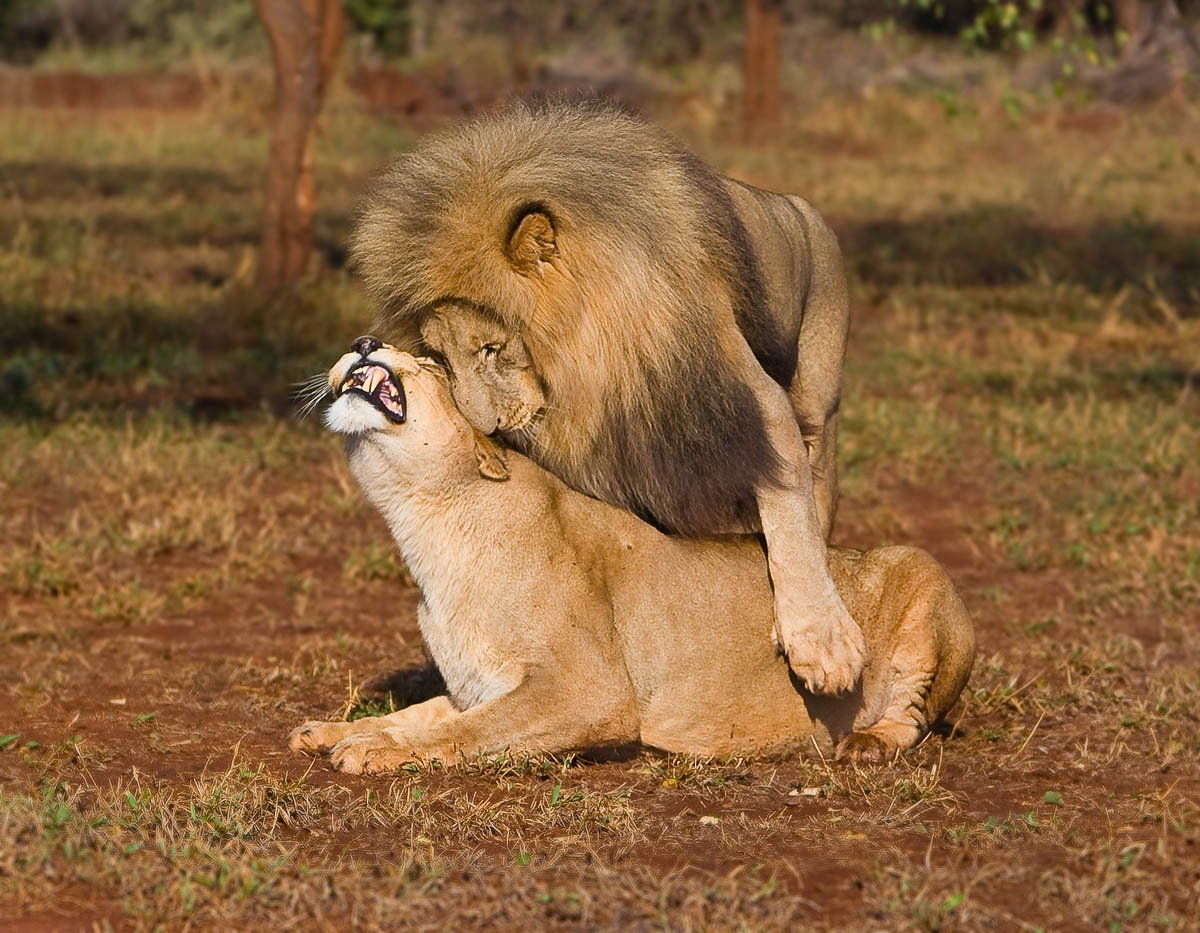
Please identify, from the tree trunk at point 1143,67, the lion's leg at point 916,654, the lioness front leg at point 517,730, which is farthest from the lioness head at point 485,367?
the tree trunk at point 1143,67

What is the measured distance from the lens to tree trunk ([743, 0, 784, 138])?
19.0 meters

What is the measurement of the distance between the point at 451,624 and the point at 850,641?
3.06 ft

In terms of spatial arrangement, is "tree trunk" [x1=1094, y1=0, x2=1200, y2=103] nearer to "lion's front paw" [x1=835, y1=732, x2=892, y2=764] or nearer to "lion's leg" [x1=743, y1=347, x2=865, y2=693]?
"lion's leg" [x1=743, y1=347, x2=865, y2=693]

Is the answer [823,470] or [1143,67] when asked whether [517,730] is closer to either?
[823,470]

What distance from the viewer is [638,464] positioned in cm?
437

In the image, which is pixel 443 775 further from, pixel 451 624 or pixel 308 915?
pixel 308 915

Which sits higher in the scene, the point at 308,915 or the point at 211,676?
the point at 308,915

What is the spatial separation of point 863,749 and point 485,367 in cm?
125

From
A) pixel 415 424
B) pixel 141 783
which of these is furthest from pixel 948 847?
pixel 141 783

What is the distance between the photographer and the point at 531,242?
13.6 feet

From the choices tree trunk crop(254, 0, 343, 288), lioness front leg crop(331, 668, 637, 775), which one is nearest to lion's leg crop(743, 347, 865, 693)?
lioness front leg crop(331, 668, 637, 775)

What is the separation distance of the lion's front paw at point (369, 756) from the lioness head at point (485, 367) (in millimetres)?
722

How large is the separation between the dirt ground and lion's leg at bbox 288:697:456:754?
0.35ft

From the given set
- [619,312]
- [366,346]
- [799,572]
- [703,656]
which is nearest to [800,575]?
[799,572]
